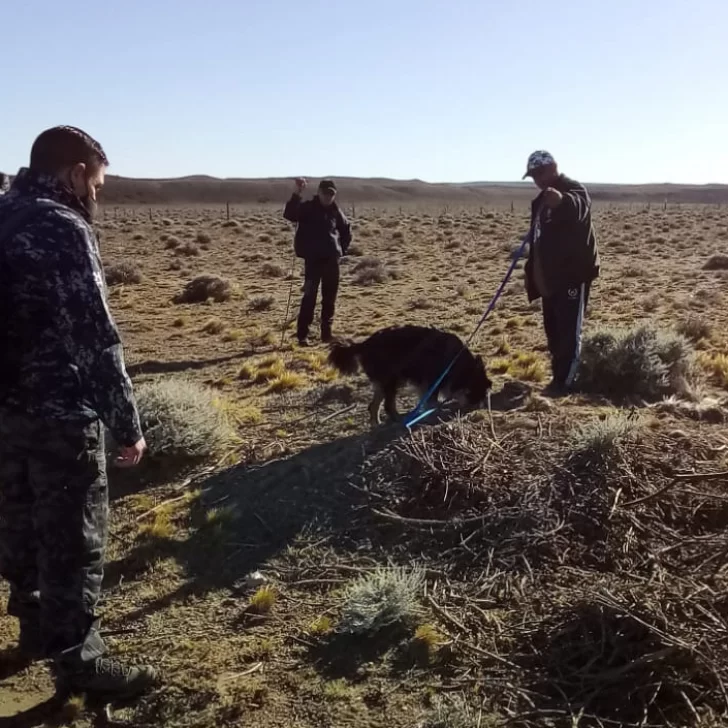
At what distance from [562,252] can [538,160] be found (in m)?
0.77

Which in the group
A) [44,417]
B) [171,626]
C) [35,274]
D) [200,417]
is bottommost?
[171,626]

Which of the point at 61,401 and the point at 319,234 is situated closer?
the point at 61,401

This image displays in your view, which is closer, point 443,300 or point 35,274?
point 35,274

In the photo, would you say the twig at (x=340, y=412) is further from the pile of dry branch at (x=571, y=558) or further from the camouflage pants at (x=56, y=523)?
the camouflage pants at (x=56, y=523)

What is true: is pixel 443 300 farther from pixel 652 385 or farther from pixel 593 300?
pixel 652 385

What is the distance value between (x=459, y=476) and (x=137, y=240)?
27.2m

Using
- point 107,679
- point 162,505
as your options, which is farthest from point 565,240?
point 107,679

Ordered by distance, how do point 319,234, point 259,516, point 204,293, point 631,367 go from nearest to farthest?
point 259,516
point 631,367
point 319,234
point 204,293

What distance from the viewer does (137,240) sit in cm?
3020

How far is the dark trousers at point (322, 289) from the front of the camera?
10398 millimetres

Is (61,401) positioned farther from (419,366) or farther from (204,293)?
(204,293)

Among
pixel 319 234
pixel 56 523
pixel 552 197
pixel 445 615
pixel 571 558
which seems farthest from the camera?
pixel 319 234

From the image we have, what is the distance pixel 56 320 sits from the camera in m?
3.08

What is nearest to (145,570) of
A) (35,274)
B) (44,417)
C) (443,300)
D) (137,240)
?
(44,417)
